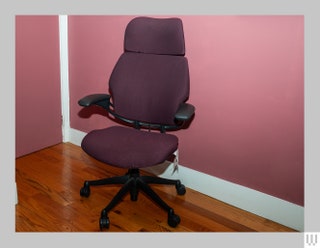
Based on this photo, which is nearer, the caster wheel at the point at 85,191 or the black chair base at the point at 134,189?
the black chair base at the point at 134,189

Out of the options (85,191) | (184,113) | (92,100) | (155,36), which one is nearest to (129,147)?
(184,113)

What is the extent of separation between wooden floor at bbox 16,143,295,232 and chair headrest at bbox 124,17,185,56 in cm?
94

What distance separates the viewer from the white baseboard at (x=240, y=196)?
2215 millimetres

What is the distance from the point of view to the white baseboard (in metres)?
2.21

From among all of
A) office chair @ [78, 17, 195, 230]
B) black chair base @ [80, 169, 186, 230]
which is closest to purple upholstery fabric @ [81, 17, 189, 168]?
office chair @ [78, 17, 195, 230]

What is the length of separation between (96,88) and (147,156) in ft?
3.77

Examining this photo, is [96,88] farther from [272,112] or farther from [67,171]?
[272,112]

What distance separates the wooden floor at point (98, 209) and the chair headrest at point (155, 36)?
0.94 metres

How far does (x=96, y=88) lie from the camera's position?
3.02 metres

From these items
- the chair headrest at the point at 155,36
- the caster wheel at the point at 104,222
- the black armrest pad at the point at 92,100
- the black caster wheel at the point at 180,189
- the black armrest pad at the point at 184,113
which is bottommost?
the caster wheel at the point at 104,222

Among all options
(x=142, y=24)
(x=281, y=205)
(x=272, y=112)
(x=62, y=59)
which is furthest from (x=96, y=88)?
(x=281, y=205)

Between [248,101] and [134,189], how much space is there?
0.88 meters

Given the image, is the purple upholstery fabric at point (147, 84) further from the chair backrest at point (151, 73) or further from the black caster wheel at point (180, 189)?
the black caster wheel at point (180, 189)

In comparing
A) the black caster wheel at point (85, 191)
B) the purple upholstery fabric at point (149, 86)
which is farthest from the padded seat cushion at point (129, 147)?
the black caster wheel at point (85, 191)
